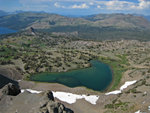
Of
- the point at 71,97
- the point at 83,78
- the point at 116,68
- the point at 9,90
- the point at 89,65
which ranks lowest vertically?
the point at 83,78

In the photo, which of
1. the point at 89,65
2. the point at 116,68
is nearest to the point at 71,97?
the point at 116,68

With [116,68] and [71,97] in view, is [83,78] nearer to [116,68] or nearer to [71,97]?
[116,68]

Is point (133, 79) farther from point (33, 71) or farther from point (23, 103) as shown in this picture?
point (23, 103)

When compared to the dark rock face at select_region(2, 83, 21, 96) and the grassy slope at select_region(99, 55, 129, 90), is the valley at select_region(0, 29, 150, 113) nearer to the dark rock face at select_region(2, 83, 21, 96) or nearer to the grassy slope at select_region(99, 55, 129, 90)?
the grassy slope at select_region(99, 55, 129, 90)

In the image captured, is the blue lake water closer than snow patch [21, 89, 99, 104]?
No

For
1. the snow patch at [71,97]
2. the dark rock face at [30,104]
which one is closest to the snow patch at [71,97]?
the snow patch at [71,97]

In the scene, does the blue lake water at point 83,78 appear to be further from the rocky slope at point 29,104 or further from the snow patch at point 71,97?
the rocky slope at point 29,104

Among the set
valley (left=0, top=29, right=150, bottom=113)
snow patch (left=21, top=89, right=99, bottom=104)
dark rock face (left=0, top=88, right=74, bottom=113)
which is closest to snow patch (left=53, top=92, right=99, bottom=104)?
snow patch (left=21, top=89, right=99, bottom=104)

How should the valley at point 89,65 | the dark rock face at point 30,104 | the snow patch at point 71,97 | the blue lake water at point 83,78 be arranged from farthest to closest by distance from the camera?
the blue lake water at point 83,78 < the snow patch at point 71,97 < the valley at point 89,65 < the dark rock face at point 30,104

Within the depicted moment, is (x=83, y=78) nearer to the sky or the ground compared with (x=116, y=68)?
nearer to the ground
